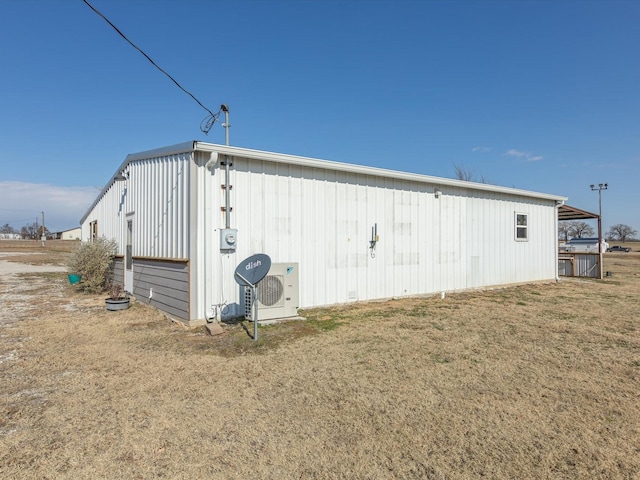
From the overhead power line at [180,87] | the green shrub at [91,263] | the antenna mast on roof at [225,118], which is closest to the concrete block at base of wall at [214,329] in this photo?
the antenna mast on roof at [225,118]

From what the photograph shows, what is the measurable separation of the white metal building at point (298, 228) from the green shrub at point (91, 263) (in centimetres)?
50

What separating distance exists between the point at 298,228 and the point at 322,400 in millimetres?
4229

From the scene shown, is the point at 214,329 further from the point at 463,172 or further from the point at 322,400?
the point at 463,172

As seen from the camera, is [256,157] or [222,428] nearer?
[222,428]

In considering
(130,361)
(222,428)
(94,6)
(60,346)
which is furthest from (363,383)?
(94,6)

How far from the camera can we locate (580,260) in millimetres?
14383

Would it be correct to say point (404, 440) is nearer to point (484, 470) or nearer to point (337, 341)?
point (484, 470)

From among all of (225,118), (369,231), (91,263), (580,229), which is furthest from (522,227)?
(580,229)

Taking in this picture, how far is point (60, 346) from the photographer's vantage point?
4.77 m

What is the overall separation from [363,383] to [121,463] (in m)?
2.13

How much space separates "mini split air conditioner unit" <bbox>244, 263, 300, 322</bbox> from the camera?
6.00m

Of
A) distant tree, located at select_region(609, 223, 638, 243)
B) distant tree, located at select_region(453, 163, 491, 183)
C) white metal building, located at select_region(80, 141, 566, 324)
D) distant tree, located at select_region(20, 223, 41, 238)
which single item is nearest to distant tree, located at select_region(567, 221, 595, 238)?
distant tree, located at select_region(609, 223, 638, 243)

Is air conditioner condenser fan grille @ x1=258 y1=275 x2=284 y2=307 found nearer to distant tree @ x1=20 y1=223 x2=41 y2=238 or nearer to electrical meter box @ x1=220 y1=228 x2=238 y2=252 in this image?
electrical meter box @ x1=220 y1=228 x2=238 y2=252

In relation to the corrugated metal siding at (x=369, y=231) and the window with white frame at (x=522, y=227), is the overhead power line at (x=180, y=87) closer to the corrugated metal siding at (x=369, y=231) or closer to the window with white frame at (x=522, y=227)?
the corrugated metal siding at (x=369, y=231)
